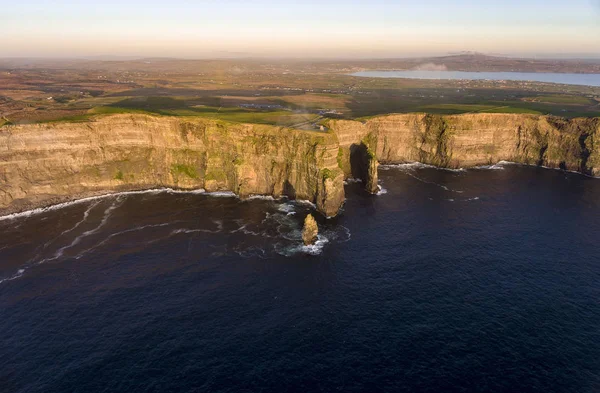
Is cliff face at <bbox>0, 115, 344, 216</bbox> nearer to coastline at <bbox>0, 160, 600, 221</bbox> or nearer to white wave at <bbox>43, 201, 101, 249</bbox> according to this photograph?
coastline at <bbox>0, 160, 600, 221</bbox>

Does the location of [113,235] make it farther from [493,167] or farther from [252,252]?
[493,167]

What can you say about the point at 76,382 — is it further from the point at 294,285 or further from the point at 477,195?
the point at 477,195

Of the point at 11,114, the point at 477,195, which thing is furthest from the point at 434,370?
the point at 11,114

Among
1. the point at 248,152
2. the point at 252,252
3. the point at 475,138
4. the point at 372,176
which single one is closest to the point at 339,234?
the point at 252,252

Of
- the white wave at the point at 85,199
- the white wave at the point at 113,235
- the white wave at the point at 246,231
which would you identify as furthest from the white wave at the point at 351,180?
the white wave at the point at 113,235

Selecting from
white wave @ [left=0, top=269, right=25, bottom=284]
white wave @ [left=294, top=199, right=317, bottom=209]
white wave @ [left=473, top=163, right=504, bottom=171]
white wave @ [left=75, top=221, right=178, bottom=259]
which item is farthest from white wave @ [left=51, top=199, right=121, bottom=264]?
white wave @ [left=473, top=163, right=504, bottom=171]

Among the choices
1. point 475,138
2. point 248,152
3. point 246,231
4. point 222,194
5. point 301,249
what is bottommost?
point 301,249
